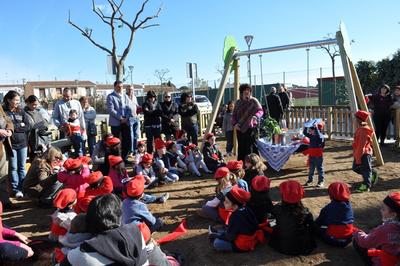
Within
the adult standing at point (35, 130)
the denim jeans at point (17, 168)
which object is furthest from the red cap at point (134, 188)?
the adult standing at point (35, 130)

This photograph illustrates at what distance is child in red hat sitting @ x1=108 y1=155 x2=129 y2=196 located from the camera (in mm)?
5879

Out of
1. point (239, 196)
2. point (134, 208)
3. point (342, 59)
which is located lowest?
point (134, 208)

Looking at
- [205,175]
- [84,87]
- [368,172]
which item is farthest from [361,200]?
[84,87]

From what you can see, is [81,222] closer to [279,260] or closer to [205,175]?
[279,260]

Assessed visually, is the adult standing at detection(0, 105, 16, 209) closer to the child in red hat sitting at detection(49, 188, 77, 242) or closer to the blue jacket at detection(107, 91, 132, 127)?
the child in red hat sitting at detection(49, 188, 77, 242)

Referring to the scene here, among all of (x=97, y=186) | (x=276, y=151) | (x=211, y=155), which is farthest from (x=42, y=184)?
(x=276, y=151)

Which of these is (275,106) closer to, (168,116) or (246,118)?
(168,116)

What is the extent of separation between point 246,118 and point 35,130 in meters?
3.75

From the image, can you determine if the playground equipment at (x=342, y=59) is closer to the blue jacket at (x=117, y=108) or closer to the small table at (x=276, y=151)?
the small table at (x=276, y=151)

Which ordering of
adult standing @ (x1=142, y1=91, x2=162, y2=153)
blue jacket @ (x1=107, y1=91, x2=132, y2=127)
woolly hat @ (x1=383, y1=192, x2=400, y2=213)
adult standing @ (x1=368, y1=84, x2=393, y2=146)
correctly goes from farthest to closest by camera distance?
adult standing @ (x1=368, y1=84, x2=393, y2=146) < adult standing @ (x1=142, y1=91, x2=162, y2=153) < blue jacket @ (x1=107, y1=91, x2=132, y2=127) < woolly hat @ (x1=383, y1=192, x2=400, y2=213)

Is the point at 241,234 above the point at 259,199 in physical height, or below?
below

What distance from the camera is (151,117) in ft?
29.1

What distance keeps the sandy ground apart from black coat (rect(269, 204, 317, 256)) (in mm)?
80

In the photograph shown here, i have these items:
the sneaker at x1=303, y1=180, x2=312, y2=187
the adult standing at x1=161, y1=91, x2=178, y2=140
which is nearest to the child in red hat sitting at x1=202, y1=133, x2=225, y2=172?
the adult standing at x1=161, y1=91, x2=178, y2=140
